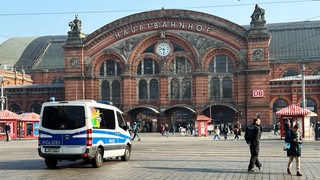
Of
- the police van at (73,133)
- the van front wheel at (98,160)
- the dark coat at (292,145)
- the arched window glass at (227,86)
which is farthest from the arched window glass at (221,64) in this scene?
the dark coat at (292,145)

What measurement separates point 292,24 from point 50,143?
237 ft

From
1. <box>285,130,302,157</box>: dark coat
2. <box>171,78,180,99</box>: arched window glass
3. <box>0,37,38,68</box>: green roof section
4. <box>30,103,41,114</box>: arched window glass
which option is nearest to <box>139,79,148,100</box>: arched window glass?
<box>171,78,180,99</box>: arched window glass

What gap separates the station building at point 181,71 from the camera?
6053cm

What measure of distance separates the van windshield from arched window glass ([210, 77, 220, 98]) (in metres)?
46.2

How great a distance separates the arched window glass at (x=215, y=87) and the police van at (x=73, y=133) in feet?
148

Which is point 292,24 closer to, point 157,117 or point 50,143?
point 157,117

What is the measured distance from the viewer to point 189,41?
206 feet

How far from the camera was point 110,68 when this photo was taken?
65938mm

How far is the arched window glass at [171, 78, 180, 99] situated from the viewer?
210ft

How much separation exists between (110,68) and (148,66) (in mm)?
5428

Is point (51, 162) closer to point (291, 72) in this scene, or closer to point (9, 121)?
point (9, 121)

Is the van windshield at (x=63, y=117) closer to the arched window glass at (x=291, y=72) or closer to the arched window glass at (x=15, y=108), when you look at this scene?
the arched window glass at (x=15, y=108)

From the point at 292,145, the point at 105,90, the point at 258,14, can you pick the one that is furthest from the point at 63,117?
the point at 105,90

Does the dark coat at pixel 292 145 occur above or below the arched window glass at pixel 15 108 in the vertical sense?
below
